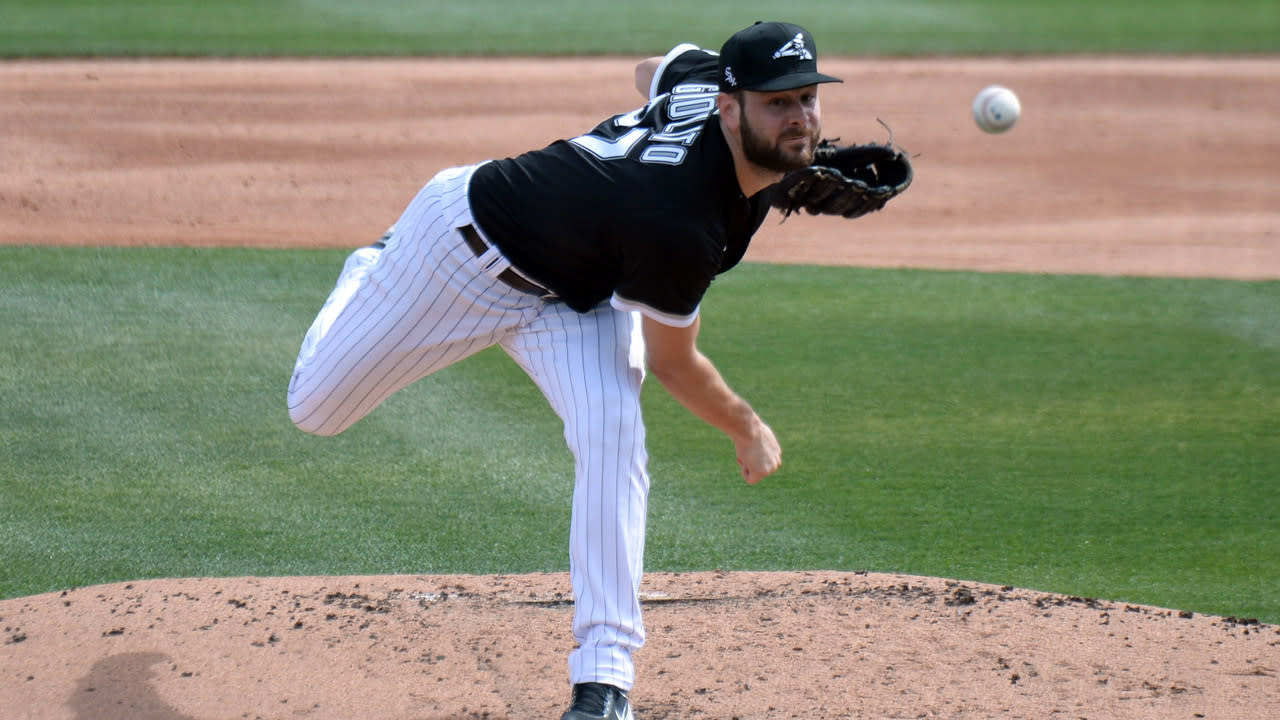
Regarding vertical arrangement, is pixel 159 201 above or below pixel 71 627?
above

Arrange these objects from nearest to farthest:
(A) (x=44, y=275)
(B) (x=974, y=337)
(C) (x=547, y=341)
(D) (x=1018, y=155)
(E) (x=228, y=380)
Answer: (C) (x=547, y=341) → (E) (x=228, y=380) → (B) (x=974, y=337) → (A) (x=44, y=275) → (D) (x=1018, y=155)

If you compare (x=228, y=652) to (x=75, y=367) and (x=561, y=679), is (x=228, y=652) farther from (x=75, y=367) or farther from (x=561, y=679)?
(x=75, y=367)

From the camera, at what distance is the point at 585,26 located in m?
18.3

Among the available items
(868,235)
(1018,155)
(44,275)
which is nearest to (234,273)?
(44,275)

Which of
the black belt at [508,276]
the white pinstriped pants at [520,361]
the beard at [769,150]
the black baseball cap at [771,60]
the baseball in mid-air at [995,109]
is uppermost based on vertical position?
the baseball in mid-air at [995,109]

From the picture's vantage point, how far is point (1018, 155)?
12.3 meters

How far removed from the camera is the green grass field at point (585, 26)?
15.9 m

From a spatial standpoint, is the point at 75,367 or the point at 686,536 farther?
the point at 75,367

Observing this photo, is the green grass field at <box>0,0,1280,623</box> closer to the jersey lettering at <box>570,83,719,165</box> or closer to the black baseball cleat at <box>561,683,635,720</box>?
the black baseball cleat at <box>561,683,635,720</box>

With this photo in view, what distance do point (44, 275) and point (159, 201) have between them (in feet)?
7.96

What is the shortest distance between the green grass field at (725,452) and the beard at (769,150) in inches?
66.2

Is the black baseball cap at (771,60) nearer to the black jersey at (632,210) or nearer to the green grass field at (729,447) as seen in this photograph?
the black jersey at (632,210)

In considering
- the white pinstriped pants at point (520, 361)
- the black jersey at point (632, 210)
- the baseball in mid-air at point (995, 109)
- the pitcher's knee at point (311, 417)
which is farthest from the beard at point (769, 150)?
the baseball in mid-air at point (995, 109)

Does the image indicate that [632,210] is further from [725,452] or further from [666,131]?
[725,452]
